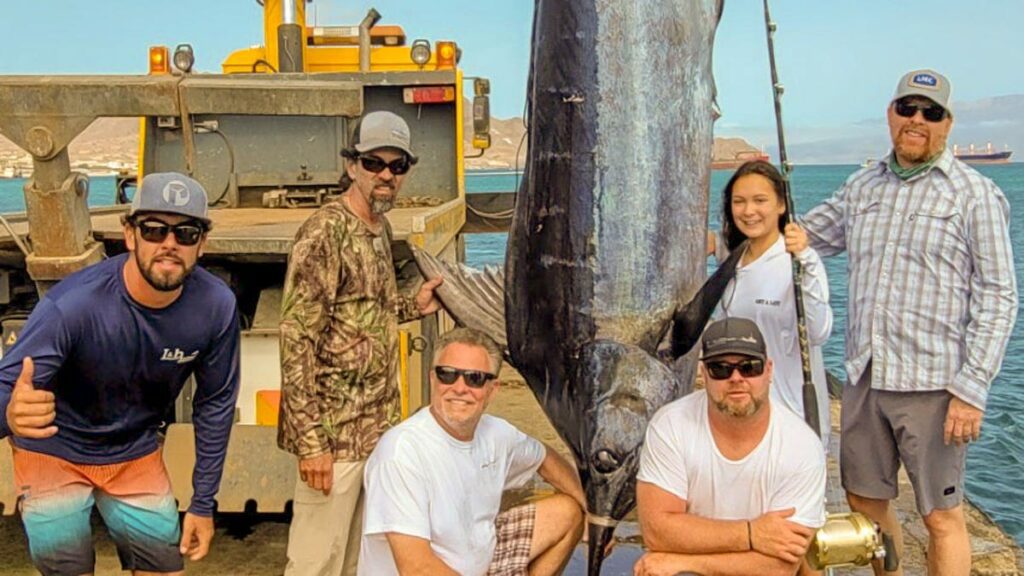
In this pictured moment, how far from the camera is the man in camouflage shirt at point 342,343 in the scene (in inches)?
99.3

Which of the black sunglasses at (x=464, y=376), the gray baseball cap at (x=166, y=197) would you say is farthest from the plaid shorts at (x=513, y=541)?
the gray baseball cap at (x=166, y=197)

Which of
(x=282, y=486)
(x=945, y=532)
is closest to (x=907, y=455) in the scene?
(x=945, y=532)

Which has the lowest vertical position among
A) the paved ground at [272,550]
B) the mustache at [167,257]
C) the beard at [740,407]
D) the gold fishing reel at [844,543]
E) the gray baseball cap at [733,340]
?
the paved ground at [272,550]

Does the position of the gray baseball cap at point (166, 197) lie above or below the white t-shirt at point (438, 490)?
above

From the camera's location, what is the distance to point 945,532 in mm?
2742

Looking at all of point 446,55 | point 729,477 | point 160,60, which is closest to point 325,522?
point 729,477

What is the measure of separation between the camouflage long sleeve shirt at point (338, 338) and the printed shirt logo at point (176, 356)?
252 mm

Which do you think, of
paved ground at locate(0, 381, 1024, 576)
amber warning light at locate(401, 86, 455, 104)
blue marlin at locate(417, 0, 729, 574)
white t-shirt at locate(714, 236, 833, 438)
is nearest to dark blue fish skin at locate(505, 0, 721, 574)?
blue marlin at locate(417, 0, 729, 574)

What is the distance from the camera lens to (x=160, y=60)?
21.1 ft

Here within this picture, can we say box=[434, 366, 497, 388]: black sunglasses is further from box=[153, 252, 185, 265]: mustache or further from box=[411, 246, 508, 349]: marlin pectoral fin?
box=[153, 252, 185, 265]: mustache

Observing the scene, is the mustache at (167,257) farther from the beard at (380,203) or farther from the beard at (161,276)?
the beard at (380,203)

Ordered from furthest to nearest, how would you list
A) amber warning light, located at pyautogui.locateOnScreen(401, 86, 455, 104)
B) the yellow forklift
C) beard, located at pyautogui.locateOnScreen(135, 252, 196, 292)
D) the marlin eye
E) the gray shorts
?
amber warning light, located at pyautogui.locateOnScreen(401, 86, 455, 104)
the yellow forklift
the gray shorts
beard, located at pyautogui.locateOnScreen(135, 252, 196, 292)
the marlin eye

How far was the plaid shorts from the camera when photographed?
2623 mm

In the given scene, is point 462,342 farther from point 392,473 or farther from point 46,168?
point 46,168
